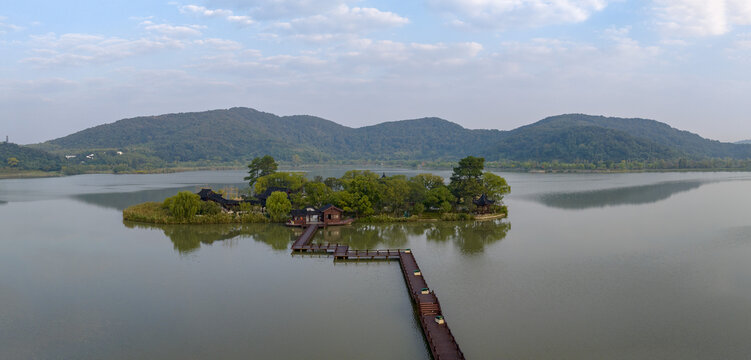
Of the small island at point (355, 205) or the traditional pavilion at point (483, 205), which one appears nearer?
the small island at point (355, 205)

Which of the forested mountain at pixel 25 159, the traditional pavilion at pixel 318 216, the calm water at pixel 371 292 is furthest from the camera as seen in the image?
the forested mountain at pixel 25 159

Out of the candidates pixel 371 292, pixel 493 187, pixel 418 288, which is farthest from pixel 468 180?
pixel 371 292

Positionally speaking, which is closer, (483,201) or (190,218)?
(190,218)

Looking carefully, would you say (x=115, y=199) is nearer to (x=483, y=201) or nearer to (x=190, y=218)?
(x=190, y=218)

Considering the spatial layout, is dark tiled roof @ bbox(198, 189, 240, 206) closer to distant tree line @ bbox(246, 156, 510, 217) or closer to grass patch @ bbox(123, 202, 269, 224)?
grass patch @ bbox(123, 202, 269, 224)

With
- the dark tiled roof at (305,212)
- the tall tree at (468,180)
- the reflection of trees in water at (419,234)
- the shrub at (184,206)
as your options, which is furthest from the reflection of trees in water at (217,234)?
the tall tree at (468,180)

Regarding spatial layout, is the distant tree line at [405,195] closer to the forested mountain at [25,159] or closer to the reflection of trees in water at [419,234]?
the reflection of trees in water at [419,234]
